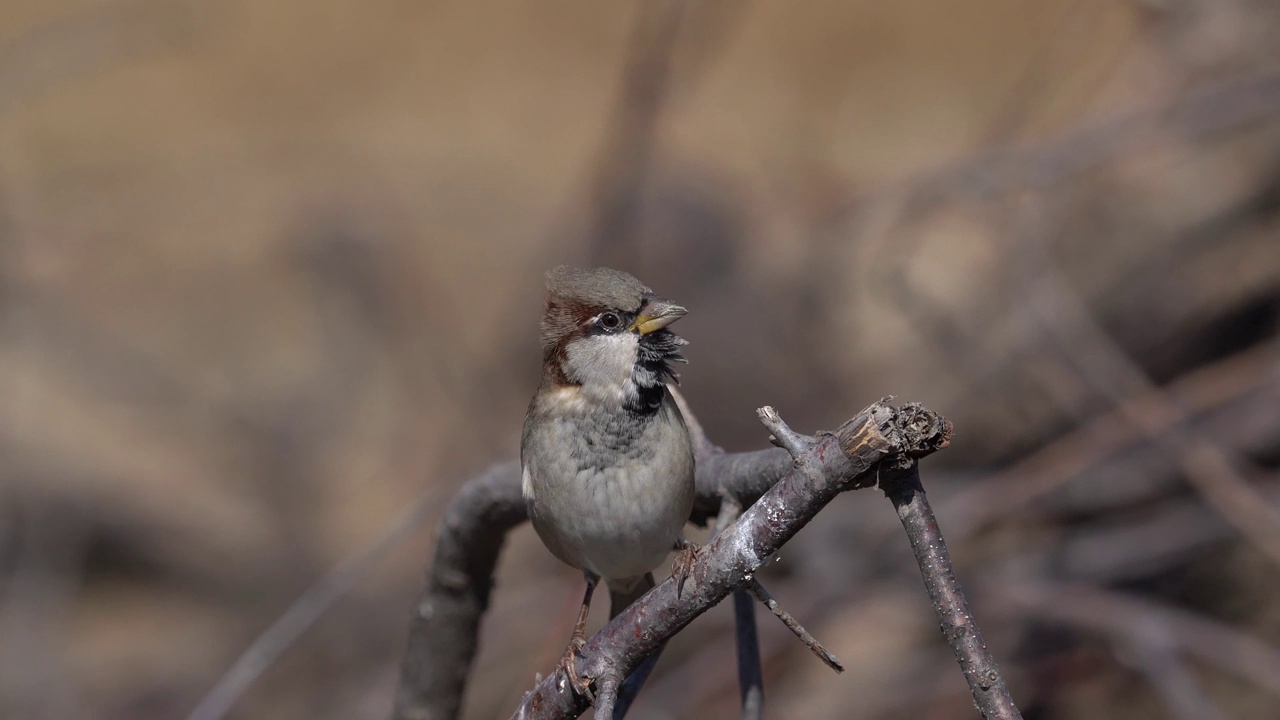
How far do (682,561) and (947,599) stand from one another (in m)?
0.61

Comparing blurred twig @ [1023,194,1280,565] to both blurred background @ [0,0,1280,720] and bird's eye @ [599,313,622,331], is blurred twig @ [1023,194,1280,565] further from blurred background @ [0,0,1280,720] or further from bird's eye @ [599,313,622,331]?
bird's eye @ [599,313,622,331]

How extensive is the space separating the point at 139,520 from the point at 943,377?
4.17 meters

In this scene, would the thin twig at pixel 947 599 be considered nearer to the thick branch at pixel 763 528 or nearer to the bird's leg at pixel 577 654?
the thick branch at pixel 763 528

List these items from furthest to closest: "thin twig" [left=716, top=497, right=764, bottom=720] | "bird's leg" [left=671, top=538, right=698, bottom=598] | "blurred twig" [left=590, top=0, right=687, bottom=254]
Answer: "blurred twig" [left=590, top=0, right=687, bottom=254]
"thin twig" [left=716, top=497, right=764, bottom=720]
"bird's leg" [left=671, top=538, right=698, bottom=598]

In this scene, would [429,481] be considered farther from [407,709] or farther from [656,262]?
[407,709]

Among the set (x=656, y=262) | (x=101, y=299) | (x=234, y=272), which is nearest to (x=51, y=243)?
(x=101, y=299)

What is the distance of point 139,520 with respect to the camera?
21.3 feet

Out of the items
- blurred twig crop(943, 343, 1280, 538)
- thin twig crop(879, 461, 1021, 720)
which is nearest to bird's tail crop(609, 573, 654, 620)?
thin twig crop(879, 461, 1021, 720)

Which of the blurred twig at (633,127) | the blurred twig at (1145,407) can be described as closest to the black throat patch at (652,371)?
the blurred twig at (1145,407)

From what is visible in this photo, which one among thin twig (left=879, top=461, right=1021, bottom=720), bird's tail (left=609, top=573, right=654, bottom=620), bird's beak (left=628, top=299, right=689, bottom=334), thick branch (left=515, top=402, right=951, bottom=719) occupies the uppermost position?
bird's beak (left=628, top=299, right=689, bottom=334)

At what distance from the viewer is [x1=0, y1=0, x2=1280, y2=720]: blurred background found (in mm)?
4777

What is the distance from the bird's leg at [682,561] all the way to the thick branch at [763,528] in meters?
0.01

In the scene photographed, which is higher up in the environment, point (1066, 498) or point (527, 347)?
point (527, 347)

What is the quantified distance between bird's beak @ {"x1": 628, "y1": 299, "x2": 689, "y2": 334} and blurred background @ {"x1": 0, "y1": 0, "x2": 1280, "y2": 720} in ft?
4.13
